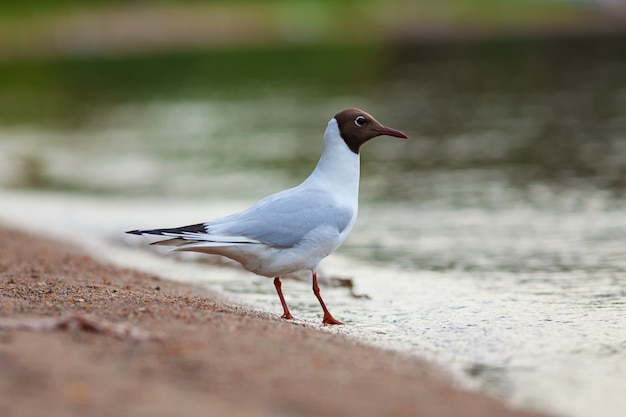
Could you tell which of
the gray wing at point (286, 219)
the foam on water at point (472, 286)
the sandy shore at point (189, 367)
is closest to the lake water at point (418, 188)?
the foam on water at point (472, 286)

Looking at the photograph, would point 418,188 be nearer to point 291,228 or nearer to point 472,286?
point 472,286

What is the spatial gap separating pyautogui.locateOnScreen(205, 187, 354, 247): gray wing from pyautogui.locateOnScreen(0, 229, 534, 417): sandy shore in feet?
1.80

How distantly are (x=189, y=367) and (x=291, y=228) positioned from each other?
2.15 m

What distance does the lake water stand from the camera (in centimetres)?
693

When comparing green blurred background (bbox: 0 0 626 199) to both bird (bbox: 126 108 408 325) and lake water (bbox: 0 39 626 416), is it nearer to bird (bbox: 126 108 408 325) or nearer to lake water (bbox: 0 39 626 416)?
lake water (bbox: 0 39 626 416)

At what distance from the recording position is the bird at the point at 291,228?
6867 mm

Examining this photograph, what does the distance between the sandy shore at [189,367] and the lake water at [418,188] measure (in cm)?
63

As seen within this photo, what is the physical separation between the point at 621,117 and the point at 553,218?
35.0 ft

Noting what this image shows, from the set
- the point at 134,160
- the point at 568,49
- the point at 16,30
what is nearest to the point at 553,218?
the point at 134,160

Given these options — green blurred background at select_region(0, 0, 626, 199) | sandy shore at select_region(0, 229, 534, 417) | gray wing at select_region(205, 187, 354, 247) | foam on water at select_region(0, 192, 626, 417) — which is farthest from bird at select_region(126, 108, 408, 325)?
green blurred background at select_region(0, 0, 626, 199)

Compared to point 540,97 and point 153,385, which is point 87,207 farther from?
point 540,97

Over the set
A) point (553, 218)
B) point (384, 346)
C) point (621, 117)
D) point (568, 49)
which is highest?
point (568, 49)

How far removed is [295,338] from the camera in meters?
6.03

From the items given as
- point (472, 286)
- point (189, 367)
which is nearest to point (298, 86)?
point (472, 286)
